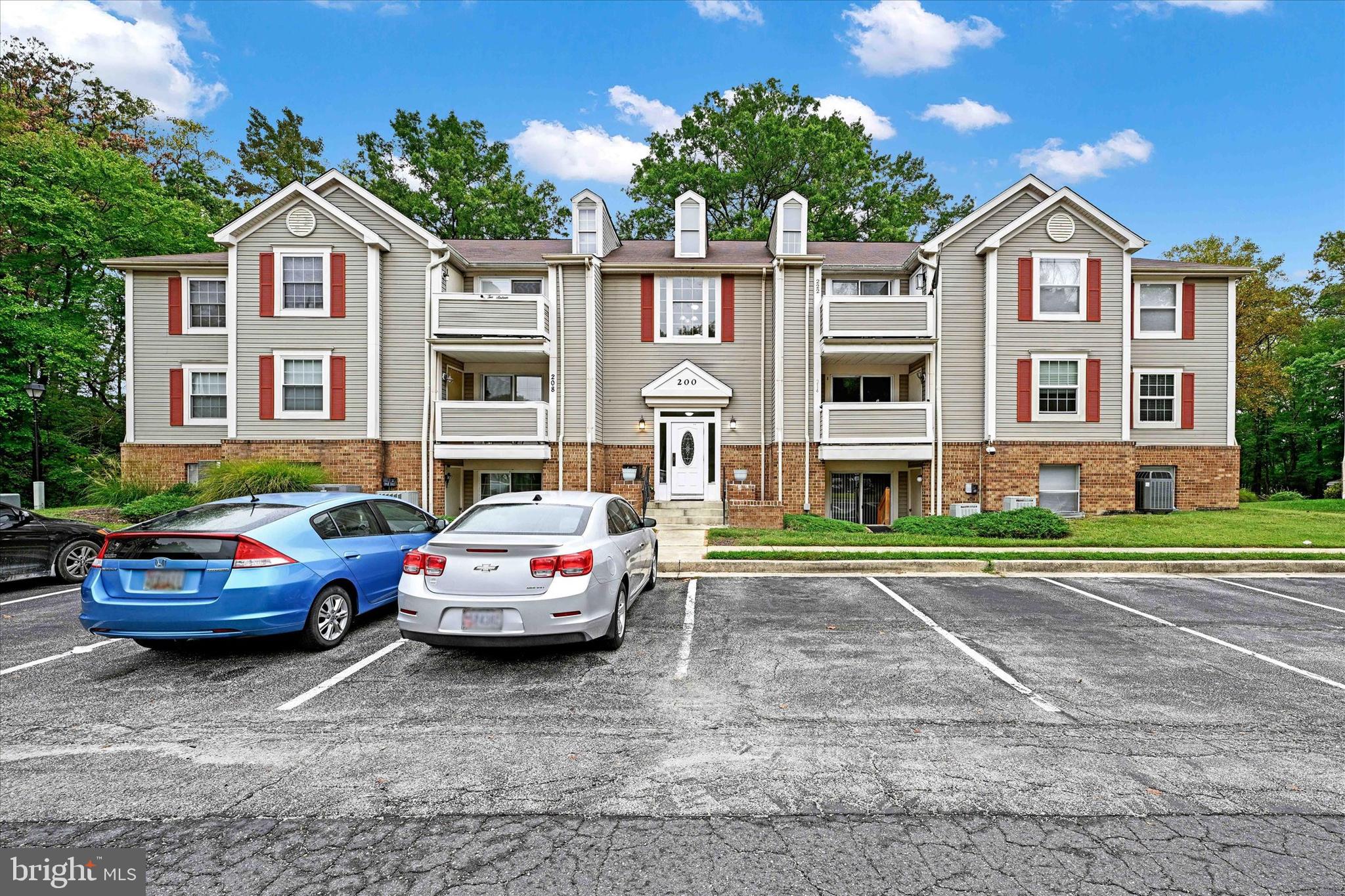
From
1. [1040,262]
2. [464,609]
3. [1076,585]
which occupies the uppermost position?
[1040,262]

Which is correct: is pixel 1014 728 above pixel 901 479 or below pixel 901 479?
below

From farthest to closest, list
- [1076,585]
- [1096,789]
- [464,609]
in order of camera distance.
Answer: [1076,585] < [464,609] < [1096,789]

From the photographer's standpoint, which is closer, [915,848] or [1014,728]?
[915,848]

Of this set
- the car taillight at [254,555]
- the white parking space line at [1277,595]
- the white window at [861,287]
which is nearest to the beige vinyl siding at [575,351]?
the white window at [861,287]

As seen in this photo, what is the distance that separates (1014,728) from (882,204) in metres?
32.1

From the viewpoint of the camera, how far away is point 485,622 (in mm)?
5273

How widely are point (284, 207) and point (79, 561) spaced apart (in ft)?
36.7

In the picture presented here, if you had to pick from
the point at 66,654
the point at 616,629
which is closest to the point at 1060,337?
the point at 616,629

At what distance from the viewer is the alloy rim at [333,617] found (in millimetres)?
5945

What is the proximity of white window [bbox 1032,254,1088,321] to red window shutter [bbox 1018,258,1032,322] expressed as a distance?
13cm

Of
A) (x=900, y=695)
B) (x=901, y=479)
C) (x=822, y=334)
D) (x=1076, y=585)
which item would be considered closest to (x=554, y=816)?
(x=900, y=695)

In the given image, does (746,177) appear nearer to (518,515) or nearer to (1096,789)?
(518,515)

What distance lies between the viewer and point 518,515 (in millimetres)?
6184

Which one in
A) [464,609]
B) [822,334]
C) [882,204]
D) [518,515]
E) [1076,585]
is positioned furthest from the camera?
[882,204]
